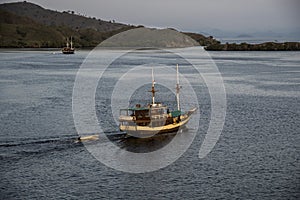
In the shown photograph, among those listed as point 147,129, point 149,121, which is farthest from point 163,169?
point 149,121

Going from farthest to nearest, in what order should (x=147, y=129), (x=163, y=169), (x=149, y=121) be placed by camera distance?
A: (x=149, y=121) → (x=147, y=129) → (x=163, y=169)

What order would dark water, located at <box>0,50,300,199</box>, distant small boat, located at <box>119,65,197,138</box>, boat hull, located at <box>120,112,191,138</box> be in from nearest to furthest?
dark water, located at <box>0,50,300,199</box> < boat hull, located at <box>120,112,191,138</box> < distant small boat, located at <box>119,65,197,138</box>

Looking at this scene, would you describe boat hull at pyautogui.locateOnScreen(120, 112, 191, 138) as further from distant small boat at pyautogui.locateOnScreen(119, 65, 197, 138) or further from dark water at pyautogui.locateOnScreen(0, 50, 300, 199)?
dark water at pyautogui.locateOnScreen(0, 50, 300, 199)

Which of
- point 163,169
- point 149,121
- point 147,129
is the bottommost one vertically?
point 163,169

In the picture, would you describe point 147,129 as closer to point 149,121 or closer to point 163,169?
point 149,121

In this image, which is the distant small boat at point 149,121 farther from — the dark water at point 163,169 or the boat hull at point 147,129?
the dark water at point 163,169

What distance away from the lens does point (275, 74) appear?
7731 centimetres

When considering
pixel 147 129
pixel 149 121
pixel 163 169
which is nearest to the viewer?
pixel 163 169

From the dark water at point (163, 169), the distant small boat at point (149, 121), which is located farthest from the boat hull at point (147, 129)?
the dark water at point (163, 169)

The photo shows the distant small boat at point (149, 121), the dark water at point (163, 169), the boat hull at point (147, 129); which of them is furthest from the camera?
the distant small boat at point (149, 121)

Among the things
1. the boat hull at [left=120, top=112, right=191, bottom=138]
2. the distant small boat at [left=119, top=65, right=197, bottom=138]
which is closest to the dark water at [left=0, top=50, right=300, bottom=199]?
the boat hull at [left=120, top=112, right=191, bottom=138]

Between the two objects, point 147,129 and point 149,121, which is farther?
point 149,121

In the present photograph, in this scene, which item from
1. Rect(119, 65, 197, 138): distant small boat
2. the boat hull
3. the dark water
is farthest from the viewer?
Rect(119, 65, 197, 138): distant small boat

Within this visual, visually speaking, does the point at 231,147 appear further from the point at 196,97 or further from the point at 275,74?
the point at 275,74
